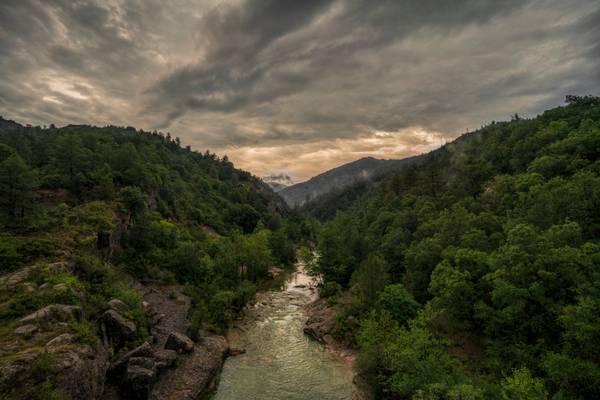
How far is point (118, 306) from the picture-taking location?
31469mm

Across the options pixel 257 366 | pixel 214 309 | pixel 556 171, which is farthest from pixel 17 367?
pixel 556 171

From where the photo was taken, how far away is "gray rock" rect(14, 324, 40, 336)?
2030 centimetres

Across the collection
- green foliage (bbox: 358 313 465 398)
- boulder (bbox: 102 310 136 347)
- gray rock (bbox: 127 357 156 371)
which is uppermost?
boulder (bbox: 102 310 136 347)

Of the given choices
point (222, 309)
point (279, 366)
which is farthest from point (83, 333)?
point (222, 309)

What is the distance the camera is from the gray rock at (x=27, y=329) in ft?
66.6

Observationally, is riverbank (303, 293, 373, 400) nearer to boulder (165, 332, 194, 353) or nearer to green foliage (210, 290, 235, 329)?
green foliage (210, 290, 235, 329)

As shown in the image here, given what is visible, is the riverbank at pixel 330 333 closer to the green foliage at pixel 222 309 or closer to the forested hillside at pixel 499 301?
the forested hillside at pixel 499 301

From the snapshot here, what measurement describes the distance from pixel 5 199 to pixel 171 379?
2957 cm

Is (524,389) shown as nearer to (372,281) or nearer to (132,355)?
(372,281)

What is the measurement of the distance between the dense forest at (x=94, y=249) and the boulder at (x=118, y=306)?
27.7 inches

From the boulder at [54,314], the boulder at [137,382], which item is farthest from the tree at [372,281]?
the boulder at [54,314]

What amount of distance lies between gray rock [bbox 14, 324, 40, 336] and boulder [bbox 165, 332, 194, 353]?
14.8 meters

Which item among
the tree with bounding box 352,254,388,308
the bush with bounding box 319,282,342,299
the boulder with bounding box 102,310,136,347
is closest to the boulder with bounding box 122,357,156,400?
the boulder with bounding box 102,310,136,347

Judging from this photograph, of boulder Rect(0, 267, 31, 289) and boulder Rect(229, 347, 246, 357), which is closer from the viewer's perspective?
boulder Rect(0, 267, 31, 289)
